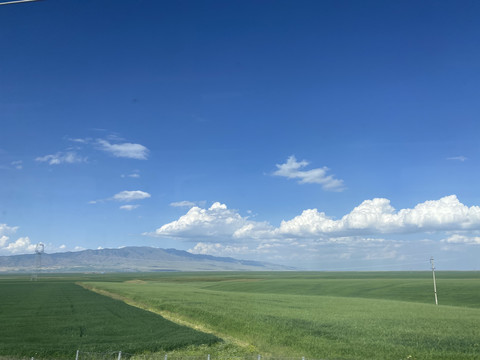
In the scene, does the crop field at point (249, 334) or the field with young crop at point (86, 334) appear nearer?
the crop field at point (249, 334)

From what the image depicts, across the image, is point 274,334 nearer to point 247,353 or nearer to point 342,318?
point 247,353

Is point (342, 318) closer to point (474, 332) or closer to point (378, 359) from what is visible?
point (474, 332)

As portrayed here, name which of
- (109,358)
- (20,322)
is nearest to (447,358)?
(109,358)

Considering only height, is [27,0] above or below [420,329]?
above

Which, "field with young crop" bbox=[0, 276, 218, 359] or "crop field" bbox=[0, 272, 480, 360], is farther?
"field with young crop" bbox=[0, 276, 218, 359]

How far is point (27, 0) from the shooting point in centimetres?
1359

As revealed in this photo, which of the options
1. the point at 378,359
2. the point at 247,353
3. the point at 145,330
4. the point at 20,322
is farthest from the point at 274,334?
the point at 20,322

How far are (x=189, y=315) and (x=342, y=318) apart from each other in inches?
756

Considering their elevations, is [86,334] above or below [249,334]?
above

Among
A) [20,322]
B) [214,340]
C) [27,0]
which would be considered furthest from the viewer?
[20,322]

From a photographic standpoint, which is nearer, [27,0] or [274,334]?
[27,0]

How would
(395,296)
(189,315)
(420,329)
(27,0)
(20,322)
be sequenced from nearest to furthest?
1. (27,0)
2. (420,329)
3. (20,322)
4. (189,315)
5. (395,296)

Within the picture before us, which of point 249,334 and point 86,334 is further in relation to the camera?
point 86,334

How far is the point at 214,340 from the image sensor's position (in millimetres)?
34656
